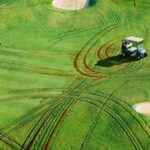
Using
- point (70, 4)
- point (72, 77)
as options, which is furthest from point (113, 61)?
point (70, 4)

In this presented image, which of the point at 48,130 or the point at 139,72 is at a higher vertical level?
the point at 139,72

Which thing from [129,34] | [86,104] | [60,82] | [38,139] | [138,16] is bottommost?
[38,139]

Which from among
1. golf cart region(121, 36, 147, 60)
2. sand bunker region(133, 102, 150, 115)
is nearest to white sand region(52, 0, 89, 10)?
golf cart region(121, 36, 147, 60)

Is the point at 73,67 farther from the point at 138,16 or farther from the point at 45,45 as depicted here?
the point at 138,16

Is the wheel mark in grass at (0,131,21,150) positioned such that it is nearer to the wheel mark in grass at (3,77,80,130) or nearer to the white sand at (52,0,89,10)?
the wheel mark in grass at (3,77,80,130)

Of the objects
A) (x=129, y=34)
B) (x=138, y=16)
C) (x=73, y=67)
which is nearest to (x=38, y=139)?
(x=73, y=67)
